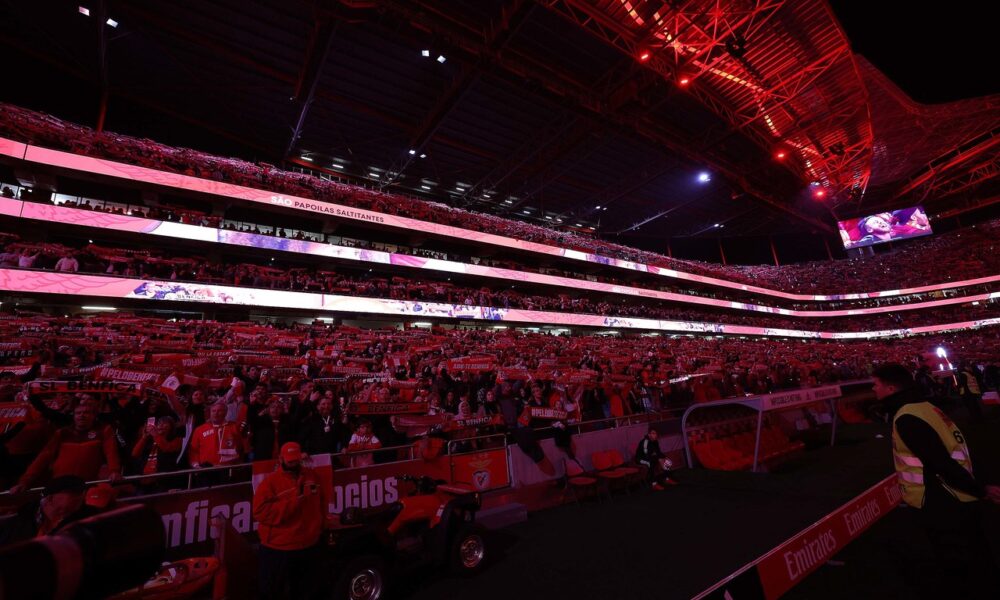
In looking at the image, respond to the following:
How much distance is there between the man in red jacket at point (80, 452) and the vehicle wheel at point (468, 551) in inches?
151

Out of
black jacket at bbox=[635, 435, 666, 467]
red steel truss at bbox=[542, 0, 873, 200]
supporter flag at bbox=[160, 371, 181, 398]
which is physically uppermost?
red steel truss at bbox=[542, 0, 873, 200]

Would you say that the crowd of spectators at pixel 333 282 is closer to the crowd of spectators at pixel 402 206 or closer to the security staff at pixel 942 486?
the crowd of spectators at pixel 402 206

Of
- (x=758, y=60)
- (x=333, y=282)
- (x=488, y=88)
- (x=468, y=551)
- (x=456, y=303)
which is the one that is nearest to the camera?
(x=468, y=551)

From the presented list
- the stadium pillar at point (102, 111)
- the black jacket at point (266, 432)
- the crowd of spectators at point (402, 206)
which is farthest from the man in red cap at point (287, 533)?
the stadium pillar at point (102, 111)

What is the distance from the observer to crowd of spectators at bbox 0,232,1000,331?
15812 millimetres

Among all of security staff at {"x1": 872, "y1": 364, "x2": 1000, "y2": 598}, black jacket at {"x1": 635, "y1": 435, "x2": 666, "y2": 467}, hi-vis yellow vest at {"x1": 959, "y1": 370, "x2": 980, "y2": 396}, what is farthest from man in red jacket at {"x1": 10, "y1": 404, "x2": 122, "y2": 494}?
hi-vis yellow vest at {"x1": 959, "y1": 370, "x2": 980, "y2": 396}

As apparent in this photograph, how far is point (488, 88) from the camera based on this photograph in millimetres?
22047

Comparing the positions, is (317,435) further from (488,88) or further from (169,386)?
(488,88)

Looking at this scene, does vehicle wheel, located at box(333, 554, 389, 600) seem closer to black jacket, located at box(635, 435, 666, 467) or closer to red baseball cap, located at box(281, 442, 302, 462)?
red baseball cap, located at box(281, 442, 302, 462)

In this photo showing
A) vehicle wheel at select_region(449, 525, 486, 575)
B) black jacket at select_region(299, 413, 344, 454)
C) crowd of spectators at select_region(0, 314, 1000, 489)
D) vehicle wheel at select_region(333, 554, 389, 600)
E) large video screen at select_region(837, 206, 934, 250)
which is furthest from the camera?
large video screen at select_region(837, 206, 934, 250)

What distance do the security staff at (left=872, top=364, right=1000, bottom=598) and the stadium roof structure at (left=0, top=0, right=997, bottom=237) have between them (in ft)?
59.9

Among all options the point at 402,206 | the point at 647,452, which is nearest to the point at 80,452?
the point at 647,452

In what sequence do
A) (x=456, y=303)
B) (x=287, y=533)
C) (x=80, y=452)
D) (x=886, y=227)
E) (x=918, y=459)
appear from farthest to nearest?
(x=886, y=227), (x=456, y=303), (x=80, y=452), (x=287, y=533), (x=918, y=459)

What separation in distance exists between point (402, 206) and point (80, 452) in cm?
2439
